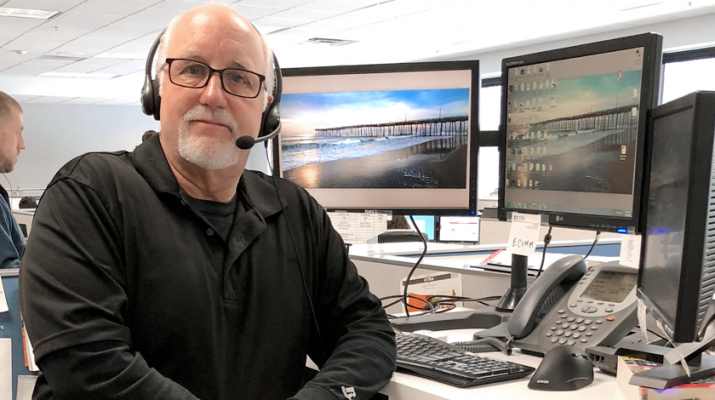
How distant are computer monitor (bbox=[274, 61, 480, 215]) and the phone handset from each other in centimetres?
28

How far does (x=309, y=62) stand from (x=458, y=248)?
745cm

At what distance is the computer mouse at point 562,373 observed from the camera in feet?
3.31

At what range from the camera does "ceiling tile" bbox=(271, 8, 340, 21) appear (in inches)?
240

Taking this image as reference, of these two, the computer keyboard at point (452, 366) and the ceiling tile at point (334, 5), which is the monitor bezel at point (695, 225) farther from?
the ceiling tile at point (334, 5)

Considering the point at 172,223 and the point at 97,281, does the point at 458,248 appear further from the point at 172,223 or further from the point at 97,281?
the point at 97,281

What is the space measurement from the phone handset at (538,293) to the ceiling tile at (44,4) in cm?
540

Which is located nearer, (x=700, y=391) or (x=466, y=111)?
(x=700, y=391)

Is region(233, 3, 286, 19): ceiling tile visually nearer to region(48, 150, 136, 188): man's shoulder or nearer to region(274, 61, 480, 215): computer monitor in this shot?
region(274, 61, 480, 215): computer monitor

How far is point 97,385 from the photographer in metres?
0.90

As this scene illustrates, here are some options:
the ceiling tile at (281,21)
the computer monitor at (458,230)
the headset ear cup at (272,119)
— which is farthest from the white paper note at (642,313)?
the ceiling tile at (281,21)

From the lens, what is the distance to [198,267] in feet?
3.50

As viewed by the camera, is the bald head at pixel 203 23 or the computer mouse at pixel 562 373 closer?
the computer mouse at pixel 562 373

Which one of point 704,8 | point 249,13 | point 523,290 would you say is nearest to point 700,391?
point 523,290

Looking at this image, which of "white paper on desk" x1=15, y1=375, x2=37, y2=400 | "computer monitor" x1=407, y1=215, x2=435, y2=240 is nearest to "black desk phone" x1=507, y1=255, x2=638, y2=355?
"white paper on desk" x1=15, y1=375, x2=37, y2=400
